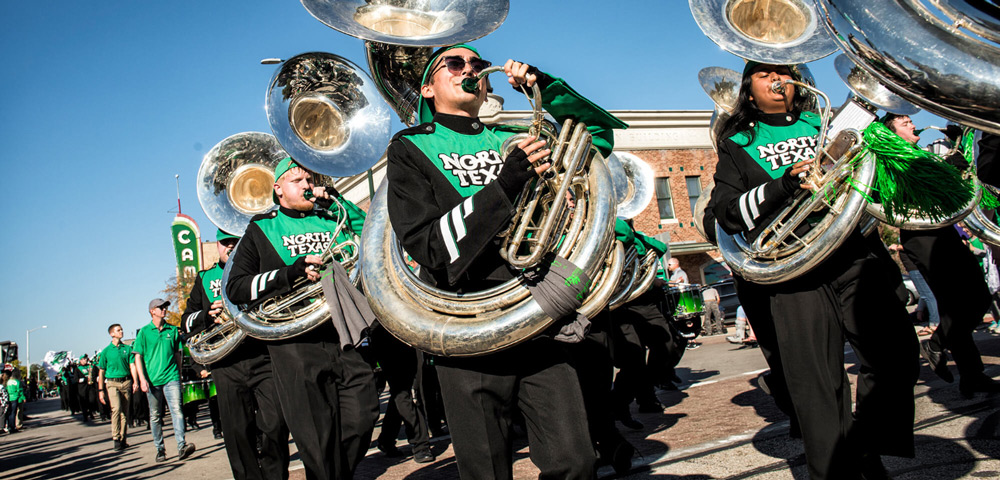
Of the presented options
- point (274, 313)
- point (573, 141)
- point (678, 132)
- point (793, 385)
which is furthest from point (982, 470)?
point (678, 132)

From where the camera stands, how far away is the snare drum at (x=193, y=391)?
9023mm

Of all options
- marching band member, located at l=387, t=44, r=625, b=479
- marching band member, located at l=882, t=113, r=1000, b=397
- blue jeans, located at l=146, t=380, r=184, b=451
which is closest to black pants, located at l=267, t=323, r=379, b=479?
marching band member, located at l=387, t=44, r=625, b=479

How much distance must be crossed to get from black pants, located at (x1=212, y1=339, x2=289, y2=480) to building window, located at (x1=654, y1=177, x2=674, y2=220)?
24646 millimetres

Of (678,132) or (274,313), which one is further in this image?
(678,132)

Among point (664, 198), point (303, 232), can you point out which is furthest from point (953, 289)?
point (664, 198)

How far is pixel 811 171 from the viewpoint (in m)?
3.05

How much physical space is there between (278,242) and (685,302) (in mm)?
7800

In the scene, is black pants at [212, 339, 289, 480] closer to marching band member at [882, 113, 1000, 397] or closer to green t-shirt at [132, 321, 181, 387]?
green t-shirt at [132, 321, 181, 387]

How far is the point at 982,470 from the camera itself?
9.98 feet

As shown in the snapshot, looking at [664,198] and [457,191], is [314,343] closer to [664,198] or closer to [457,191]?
[457,191]

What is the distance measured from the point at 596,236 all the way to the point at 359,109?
12.0ft

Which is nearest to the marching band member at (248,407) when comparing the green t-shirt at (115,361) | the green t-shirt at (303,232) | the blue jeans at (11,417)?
the green t-shirt at (303,232)

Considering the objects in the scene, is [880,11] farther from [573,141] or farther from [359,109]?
[359,109]

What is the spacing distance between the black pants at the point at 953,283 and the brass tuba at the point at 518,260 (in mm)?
3541
